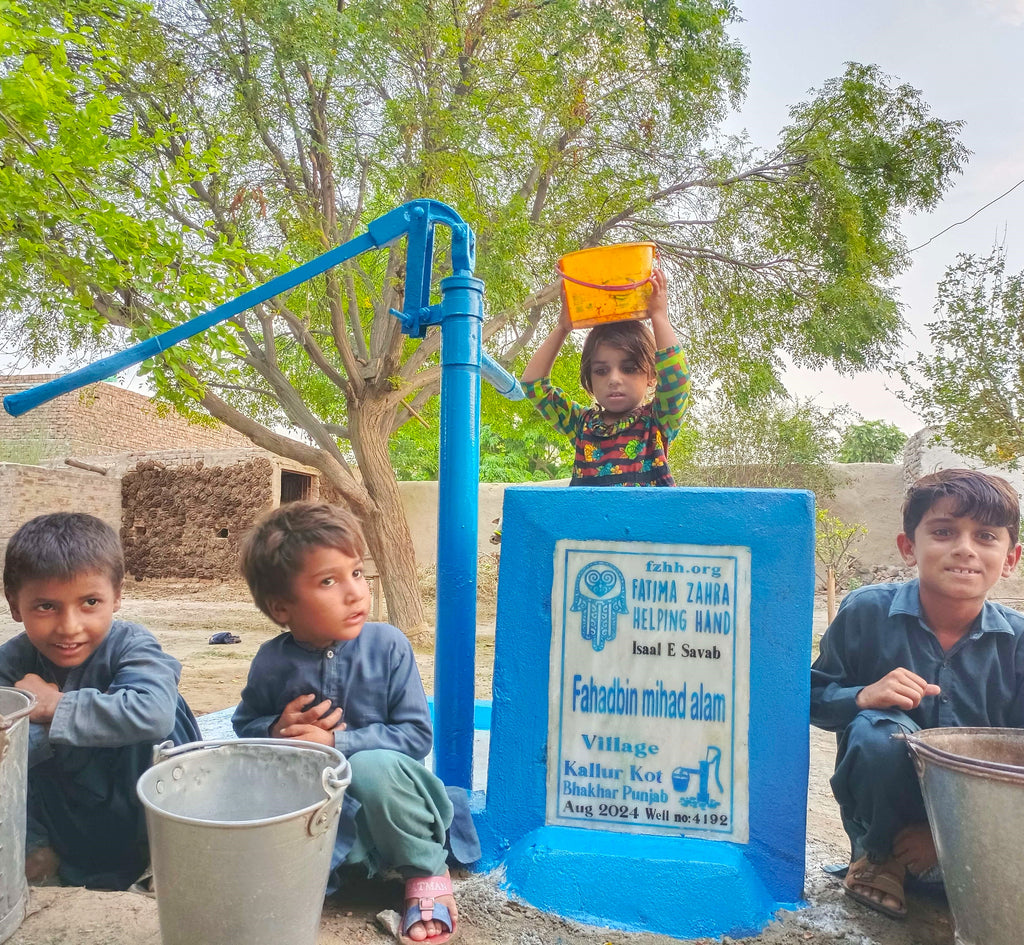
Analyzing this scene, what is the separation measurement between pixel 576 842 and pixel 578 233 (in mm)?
6978

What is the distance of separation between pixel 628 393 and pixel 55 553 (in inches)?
63.0

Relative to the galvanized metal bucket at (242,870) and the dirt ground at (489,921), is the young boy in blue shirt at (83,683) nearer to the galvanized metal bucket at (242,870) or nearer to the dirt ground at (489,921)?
the dirt ground at (489,921)

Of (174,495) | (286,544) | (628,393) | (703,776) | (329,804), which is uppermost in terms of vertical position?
(628,393)

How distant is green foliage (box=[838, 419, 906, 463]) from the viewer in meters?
24.0

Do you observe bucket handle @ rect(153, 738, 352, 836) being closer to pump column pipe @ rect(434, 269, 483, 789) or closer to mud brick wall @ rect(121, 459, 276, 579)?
pump column pipe @ rect(434, 269, 483, 789)

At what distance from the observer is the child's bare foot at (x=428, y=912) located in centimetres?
146

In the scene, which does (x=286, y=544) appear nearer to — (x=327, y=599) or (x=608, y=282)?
(x=327, y=599)

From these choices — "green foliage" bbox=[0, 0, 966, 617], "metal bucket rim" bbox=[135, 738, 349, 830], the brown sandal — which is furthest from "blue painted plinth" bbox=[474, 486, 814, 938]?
"green foliage" bbox=[0, 0, 966, 617]

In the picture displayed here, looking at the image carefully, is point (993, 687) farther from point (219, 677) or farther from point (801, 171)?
point (801, 171)

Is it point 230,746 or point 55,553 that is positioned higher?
point 55,553

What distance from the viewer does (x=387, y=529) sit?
8.07 meters

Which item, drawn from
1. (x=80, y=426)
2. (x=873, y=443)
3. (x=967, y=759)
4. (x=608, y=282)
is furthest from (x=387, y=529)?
(x=873, y=443)

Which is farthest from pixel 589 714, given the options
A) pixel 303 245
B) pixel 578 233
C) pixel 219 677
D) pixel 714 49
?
pixel 714 49

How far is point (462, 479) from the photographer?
196 centimetres
